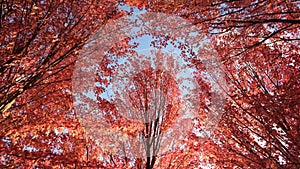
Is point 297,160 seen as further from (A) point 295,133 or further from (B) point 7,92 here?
(B) point 7,92

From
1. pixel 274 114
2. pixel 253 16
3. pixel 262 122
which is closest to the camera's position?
pixel 253 16

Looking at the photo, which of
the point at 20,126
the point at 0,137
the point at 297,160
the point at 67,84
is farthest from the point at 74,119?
the point at 297,160

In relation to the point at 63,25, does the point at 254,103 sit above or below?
below

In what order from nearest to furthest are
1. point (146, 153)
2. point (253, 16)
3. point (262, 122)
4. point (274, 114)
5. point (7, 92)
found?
point (7, 92)
point (253, 16)
point (274, 114)
point (262, 122)
point (146, 153)

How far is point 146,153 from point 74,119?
2.79 metres

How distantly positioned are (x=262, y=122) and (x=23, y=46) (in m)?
6.64

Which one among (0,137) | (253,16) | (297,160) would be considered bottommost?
(297,160)

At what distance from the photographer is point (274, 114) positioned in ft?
20.3

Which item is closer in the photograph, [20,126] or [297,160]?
[20,126]

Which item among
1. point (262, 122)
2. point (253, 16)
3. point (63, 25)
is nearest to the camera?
point (253, 16)

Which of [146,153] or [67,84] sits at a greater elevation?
[67,84]

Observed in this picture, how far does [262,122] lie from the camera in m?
6.69

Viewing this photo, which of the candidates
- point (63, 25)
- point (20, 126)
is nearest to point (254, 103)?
point (63, 25)

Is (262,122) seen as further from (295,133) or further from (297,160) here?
(297,160)
